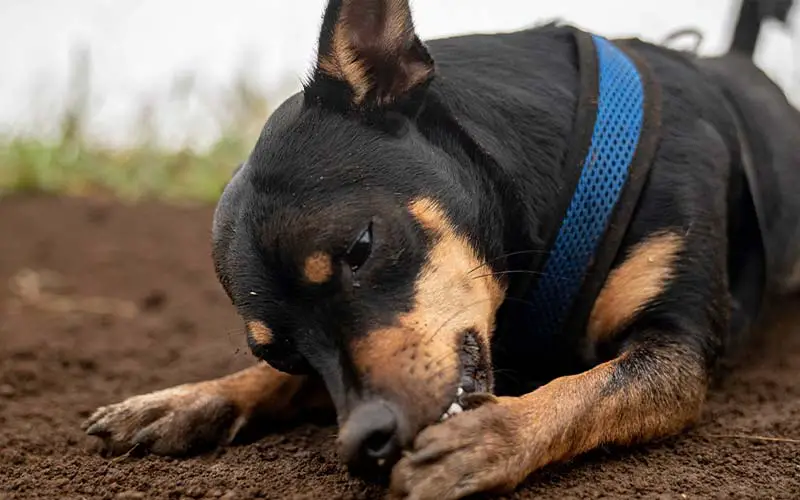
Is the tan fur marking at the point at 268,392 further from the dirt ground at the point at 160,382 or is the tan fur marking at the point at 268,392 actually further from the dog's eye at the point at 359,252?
the dog's eye at the point at 359,252

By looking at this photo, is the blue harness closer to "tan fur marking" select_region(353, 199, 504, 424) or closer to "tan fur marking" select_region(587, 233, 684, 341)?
"tan fur marking" select_region(587, 233, 684, 341)

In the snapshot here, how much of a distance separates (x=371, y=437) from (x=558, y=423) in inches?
21.0

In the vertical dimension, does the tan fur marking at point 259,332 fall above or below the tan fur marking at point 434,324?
below

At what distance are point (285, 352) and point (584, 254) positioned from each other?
3.10 ft

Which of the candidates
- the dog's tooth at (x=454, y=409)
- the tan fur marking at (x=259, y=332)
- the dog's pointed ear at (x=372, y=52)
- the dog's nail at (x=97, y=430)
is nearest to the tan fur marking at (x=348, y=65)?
the dog's pointed ear at (x=372, y=52)

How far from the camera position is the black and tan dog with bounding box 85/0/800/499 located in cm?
231

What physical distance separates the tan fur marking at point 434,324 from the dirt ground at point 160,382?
298 mm

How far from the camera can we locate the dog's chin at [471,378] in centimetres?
234

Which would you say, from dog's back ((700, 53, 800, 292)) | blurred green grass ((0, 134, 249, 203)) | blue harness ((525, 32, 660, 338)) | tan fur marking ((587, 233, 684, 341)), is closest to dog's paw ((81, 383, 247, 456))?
blue harness ((525, 32, 660, 338))

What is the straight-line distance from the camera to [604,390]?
258 centimetres

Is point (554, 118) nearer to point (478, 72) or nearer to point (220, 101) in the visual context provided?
point (478, 72)

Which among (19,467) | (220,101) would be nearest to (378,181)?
(19,467)

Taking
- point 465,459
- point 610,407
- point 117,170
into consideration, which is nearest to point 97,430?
point 465,459

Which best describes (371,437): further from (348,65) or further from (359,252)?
(348,65)
